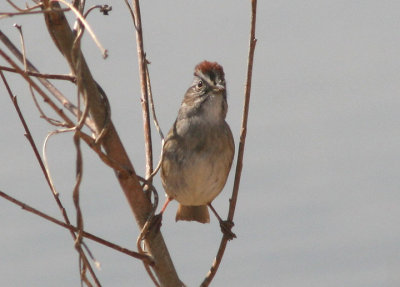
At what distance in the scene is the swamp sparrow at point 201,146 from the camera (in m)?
3.71

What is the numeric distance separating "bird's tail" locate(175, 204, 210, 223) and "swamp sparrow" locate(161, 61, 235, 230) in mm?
202

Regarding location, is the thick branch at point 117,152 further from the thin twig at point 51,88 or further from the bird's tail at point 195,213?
the bird's tail at point 195,213

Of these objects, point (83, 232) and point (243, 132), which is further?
point (243, 132)

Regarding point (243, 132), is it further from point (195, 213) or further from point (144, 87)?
point (195, 213)

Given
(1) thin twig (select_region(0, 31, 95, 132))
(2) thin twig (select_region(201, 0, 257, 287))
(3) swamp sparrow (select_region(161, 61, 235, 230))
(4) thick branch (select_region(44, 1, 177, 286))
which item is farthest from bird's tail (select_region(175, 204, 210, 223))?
(1) thin twig (select_region(0, 31, 95, 132))

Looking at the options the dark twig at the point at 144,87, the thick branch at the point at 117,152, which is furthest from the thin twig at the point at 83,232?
the dark twig at the point at 144,87

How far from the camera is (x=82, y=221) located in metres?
1.39

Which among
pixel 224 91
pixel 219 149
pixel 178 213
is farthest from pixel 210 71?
pixel 178 213

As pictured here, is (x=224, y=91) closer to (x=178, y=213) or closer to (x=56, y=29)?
(x=178, y=213)

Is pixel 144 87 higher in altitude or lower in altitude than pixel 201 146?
lower

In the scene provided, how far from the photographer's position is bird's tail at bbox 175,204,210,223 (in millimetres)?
4141

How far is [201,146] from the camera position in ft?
12.4

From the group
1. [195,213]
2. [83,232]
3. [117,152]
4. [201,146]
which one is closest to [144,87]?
[117,152]

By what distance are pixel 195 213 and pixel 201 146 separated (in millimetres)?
540
